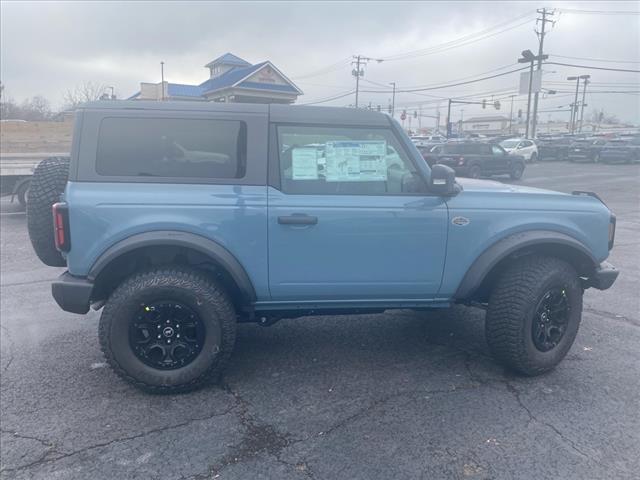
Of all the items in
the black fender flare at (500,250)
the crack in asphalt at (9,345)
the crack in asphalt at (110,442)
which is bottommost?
the crack in asphalt at (9,345)

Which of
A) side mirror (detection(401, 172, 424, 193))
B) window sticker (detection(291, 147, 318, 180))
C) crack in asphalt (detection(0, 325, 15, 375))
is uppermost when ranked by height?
window sticker (detection(291, 147, 318, 180))

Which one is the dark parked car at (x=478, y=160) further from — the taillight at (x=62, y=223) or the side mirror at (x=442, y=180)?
the taillight at (x=62, y=223)

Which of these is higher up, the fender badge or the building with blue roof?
the building with blue roof

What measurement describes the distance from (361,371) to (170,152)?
2.16m

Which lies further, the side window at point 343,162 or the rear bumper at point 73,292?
the side window at point 343,162

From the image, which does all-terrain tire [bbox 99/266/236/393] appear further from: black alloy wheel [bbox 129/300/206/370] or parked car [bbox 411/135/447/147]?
parked car [bbox 411/135/447/147]

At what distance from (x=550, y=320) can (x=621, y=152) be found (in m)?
33.8

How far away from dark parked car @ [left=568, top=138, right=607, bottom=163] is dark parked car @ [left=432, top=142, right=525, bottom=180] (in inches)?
548

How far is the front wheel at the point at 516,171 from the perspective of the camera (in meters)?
23.4

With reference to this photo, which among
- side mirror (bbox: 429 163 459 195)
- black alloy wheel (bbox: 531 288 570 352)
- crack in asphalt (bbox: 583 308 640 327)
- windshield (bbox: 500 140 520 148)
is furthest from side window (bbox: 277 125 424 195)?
windshield (bbox: 500 140 520 148)

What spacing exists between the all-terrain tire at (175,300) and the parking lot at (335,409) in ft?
0.52

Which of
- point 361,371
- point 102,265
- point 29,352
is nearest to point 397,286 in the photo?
point 361,371

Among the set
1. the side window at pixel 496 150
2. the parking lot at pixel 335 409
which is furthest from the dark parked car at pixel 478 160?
the parking lot at pixel 335 409

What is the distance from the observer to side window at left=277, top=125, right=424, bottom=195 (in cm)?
393
